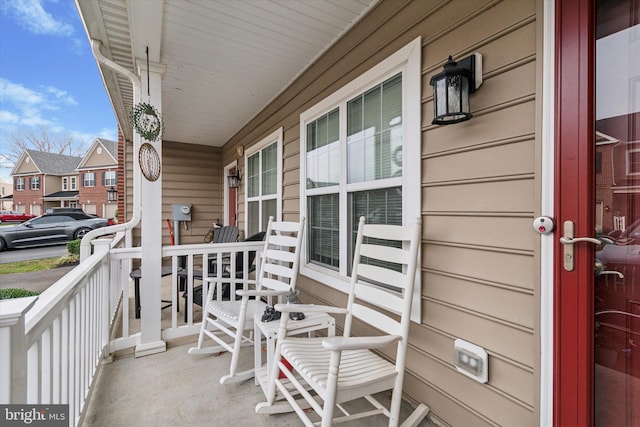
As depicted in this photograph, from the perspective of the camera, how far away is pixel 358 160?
2451 mm

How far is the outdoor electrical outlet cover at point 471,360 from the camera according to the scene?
151 cm

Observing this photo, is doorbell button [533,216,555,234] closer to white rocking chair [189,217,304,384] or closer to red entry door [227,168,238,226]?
white rocking chair [189,217,304,384]

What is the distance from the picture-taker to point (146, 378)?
227 centimetres

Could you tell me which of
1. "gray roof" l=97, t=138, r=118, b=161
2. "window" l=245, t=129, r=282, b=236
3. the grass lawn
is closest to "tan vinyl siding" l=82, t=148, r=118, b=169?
Result: "gray roof" l=97, t=138, r=118, b=161

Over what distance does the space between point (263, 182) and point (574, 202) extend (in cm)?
383

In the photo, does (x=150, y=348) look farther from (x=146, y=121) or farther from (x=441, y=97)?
(x=441, y=97)

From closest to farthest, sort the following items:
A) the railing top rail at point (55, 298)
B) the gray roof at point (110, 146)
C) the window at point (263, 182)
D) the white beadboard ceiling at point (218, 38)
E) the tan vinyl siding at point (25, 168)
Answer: the railing top rail at point (55, 298) → the white beadboard ceiling at point (218, 38) → the window at point (263, 182) → the tan vinyl siding at point (25, 168) → the gray roof at point (110, 146)

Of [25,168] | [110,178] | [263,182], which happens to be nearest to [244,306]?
[263,182]

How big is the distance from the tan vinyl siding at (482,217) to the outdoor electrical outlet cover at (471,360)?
3 centimetres

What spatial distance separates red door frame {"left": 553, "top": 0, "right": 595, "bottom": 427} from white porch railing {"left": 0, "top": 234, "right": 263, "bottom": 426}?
6.07 feet

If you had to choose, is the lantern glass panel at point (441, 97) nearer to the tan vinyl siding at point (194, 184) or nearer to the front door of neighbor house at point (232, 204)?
the front door of neighbor house at point (232, 204)

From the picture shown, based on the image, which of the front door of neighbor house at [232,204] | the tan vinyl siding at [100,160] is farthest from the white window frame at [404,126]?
the tan vinyl siding at [100,160]

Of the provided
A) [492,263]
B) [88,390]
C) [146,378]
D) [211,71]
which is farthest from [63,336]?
[211,71]

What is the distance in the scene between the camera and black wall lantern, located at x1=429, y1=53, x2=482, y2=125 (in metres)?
1.52
